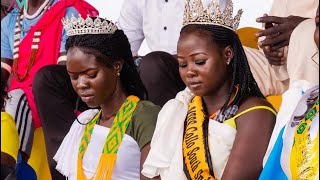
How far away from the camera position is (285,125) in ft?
9.95

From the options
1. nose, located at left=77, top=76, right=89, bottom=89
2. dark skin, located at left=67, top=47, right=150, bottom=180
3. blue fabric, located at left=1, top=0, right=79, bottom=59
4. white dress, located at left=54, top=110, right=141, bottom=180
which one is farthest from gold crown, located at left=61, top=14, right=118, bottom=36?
blue fabric, located at left=1, top=0, right=79, bottom=59

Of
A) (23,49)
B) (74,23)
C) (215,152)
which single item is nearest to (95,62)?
(74,23)

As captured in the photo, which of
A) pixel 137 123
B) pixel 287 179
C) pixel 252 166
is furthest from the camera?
pixel 137 123

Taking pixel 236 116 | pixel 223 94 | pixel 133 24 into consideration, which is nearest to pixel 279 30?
pixel 223 94

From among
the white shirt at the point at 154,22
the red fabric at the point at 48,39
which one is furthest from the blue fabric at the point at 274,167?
the red fabric at the point at 48,39

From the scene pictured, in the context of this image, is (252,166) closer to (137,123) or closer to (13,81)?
(137,123)

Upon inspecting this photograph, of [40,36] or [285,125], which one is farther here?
[40,36]

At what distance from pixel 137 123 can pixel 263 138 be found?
660 mm

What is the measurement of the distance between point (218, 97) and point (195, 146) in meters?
0.23

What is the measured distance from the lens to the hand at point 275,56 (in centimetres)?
387

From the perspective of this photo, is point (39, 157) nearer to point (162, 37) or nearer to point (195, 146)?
point (162, 37)

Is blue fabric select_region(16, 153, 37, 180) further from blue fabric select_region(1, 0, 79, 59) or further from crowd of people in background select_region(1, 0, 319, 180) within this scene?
blue fabric select_region(1, 0, 79, 59)

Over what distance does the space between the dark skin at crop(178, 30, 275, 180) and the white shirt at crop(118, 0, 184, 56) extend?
41.8 inches

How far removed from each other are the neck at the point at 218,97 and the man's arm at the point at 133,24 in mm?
1372
